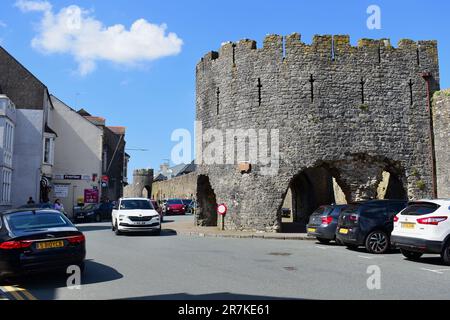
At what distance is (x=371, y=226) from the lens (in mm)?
13125

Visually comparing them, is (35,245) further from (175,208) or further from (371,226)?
(175,208)

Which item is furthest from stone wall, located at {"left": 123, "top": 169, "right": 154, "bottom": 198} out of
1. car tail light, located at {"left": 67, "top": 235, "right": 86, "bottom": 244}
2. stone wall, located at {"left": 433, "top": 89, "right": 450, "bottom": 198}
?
car tail light, located at {"left": 67, "top": 235, "right": 86, "bottom": 244}

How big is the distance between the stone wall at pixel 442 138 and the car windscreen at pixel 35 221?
16.9 m

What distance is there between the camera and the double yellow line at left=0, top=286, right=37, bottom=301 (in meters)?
7.13

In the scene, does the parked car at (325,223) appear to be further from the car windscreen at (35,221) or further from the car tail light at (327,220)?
the car windscreen at (35,221)

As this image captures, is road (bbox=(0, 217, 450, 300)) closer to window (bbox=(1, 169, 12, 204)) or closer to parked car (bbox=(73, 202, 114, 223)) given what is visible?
window (bbox=(1, 169, 12, 204))

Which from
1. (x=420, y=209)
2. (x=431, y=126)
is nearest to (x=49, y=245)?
(x=420, y=209)

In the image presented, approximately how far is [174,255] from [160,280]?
147 inches

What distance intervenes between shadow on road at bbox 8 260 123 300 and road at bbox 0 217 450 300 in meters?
0.02

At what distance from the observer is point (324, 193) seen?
91.6 ft

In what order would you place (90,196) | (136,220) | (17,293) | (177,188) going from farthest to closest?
(177,188), (90,196), (136,220), (17,293)

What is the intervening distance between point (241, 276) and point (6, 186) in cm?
2423
